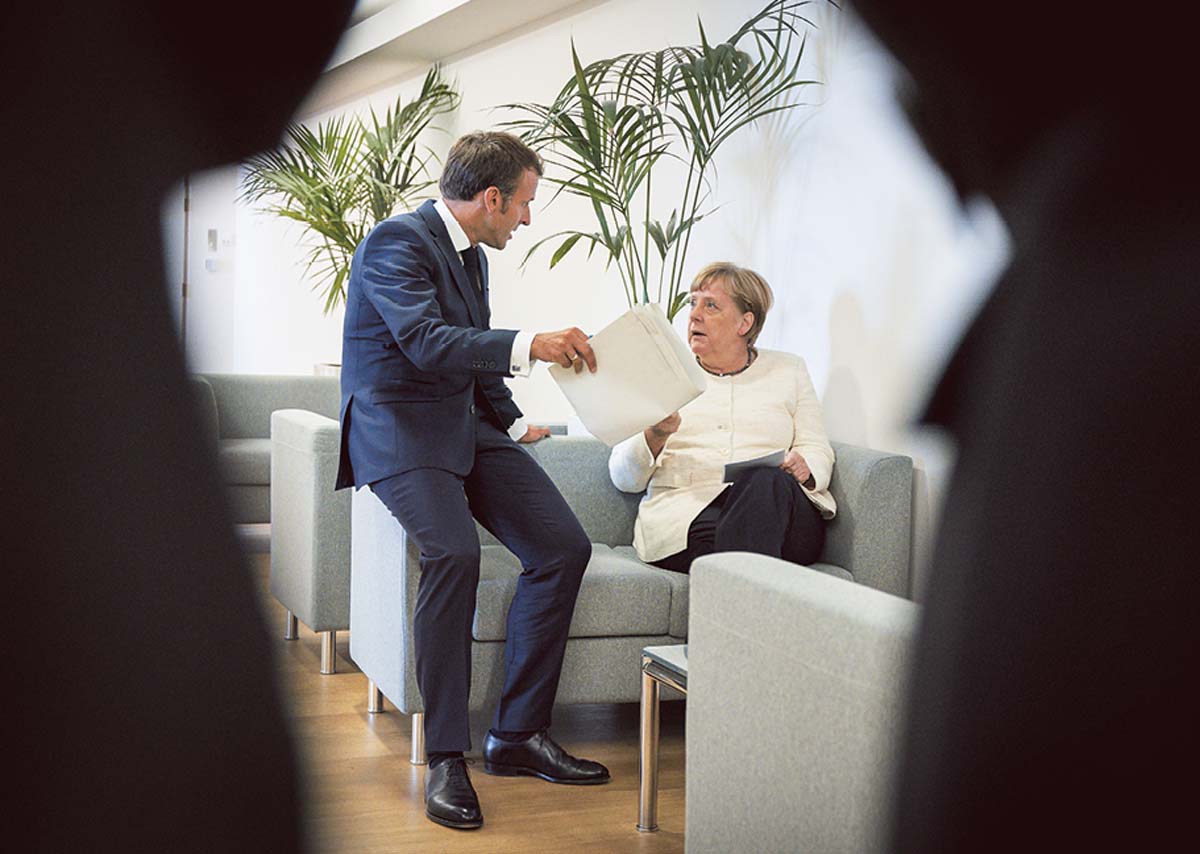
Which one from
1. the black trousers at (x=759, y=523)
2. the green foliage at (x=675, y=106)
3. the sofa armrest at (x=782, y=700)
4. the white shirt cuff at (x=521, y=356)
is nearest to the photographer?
the sofa armrest at (x=782, y=700)

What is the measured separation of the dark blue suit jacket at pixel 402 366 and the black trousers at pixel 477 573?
2.4 inches

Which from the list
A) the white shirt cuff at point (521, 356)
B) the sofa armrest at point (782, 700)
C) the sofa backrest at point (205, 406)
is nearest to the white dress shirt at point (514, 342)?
the white shirt cuff at point (521, 356)

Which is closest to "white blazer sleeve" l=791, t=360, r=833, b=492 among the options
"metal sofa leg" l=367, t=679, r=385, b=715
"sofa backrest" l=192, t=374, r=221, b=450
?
"metal sofa leg" l=367, t=679, r=385, b=715

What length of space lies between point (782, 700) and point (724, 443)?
2032 mm

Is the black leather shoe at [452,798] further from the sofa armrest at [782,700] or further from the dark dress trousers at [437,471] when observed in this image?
the sofa armrest at [782,700]

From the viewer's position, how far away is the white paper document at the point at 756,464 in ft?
10.1

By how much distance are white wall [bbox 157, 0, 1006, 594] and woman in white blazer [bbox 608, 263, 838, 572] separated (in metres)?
0.20

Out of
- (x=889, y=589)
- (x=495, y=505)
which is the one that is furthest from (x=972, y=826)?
(x=889, y=589)

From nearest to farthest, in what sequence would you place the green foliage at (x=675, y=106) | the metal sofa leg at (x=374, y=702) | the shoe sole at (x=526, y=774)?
the shoe sole at (x=526, y=774)
the metal sofa leg at (x=374, y=702)
the green foliage at (x=675, y=106)

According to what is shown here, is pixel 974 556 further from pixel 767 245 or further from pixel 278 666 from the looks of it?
pixel 767 245

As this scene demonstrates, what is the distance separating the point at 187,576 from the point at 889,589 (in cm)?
A: 293

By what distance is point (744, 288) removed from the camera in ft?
10.8

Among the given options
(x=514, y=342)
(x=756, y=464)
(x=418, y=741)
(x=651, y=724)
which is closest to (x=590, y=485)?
(x=756, y=464)

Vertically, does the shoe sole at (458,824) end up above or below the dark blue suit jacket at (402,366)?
below
